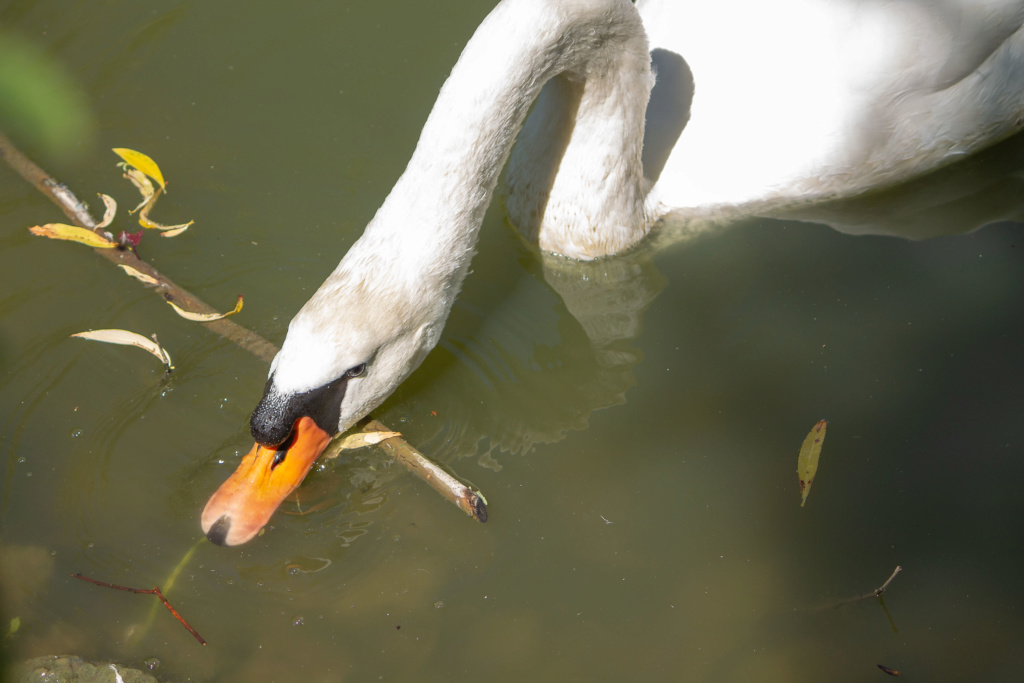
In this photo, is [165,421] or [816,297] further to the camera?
[816,297]

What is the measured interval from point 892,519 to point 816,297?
1000mm

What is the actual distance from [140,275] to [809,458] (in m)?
2.66

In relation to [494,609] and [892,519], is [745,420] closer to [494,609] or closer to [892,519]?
[892,519]

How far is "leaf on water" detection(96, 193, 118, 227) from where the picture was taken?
3.52 m

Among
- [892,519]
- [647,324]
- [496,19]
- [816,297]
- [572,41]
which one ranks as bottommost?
[892,519]

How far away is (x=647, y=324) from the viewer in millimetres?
3395

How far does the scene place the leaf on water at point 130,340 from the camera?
10.1 feet

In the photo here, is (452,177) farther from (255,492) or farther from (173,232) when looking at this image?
(173,232)

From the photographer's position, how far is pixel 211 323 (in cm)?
319

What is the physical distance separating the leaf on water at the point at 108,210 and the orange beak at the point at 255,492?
5.37 ft

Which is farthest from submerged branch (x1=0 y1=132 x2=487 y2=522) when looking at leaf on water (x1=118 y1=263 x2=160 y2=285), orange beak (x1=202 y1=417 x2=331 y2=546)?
orange beak (x1=202 y1=417 x2=331 y2=546)

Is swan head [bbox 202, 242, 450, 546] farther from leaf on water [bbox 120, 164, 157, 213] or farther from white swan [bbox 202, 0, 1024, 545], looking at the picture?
leaf on water [bbox 120, 164, 157, 213]

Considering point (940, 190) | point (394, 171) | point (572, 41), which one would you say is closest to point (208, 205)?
point (394, 171)

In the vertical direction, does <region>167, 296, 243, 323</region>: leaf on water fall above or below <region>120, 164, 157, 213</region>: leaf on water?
below
